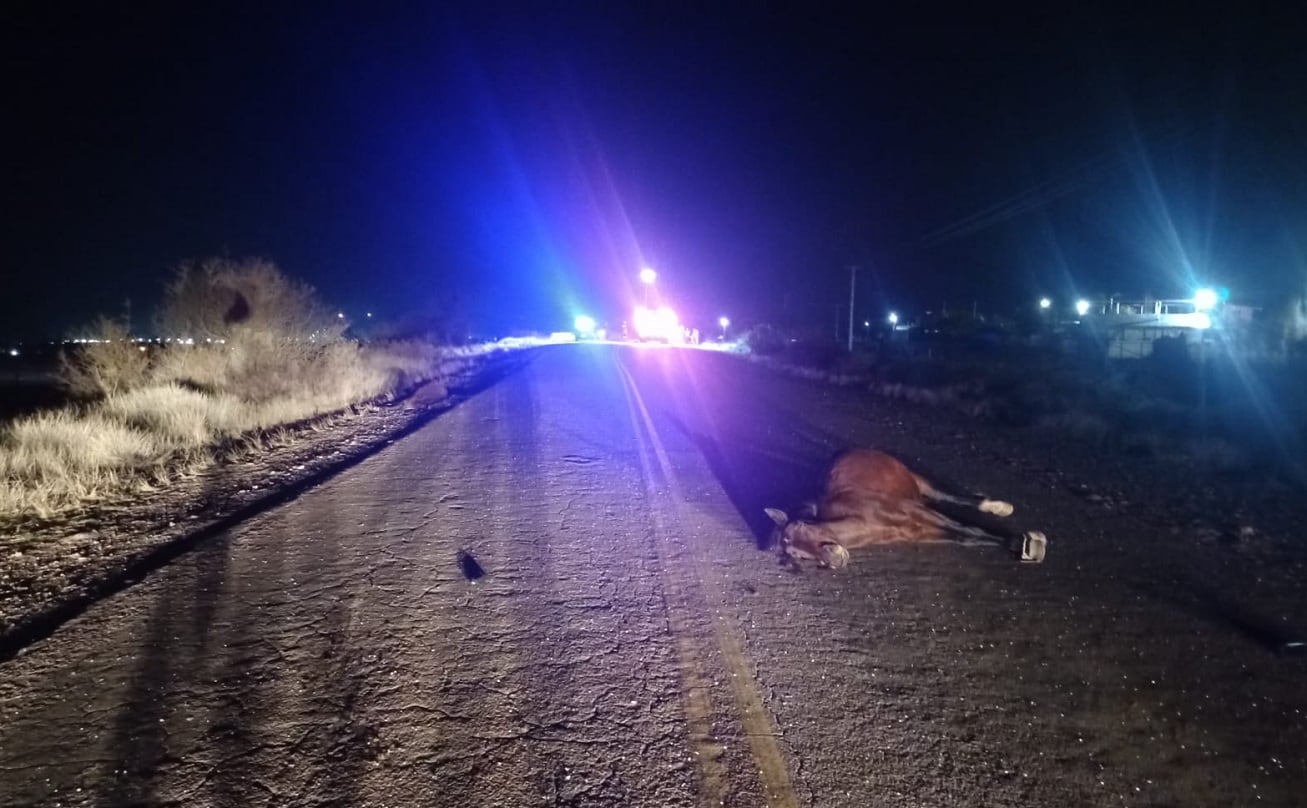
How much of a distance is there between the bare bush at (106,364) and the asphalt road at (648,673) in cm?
1718

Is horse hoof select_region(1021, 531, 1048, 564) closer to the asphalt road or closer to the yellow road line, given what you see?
the asphalt road

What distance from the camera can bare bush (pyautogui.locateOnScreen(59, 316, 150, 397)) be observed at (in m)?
22.8

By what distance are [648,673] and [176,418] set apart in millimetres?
12979

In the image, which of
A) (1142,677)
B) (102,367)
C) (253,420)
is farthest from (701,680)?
(102,367)

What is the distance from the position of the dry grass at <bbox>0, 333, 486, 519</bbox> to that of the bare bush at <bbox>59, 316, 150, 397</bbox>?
0.44 meters

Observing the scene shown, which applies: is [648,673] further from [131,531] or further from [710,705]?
[131,531]

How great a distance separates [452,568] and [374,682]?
2.33 m

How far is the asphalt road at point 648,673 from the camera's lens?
4066 mm

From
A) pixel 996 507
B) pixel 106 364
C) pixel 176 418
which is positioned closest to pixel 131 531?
pixel 176 418

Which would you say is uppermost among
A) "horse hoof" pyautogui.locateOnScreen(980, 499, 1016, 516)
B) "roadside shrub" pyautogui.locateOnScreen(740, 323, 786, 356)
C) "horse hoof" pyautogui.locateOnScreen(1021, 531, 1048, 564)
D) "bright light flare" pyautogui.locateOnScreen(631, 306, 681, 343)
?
"bright light flare" pyautogui.locateOnScreen(631, 306, 681, 343)

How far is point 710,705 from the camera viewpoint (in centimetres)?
478

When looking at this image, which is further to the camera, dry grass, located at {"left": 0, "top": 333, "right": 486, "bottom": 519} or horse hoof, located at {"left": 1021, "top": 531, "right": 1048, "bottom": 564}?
dry grass, located at {"left": 0, "top": 333, "right": 486, "bottom": 519}

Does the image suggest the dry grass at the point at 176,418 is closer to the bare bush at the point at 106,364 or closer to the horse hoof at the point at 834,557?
the bare bush at the point at 106,364

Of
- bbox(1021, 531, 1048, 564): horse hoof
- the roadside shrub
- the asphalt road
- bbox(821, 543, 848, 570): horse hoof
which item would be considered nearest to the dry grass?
the asphalt road
